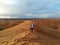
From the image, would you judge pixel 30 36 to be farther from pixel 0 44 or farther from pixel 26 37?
pixel 0 44

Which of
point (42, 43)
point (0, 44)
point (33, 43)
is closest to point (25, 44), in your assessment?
point (33, 43)

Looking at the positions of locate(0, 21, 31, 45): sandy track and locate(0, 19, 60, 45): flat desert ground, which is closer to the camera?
locate(0, 19, 60, 45): flat desert ground

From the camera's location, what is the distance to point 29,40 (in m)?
16.8

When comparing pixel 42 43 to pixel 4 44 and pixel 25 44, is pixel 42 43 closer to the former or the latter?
pixel 25 44

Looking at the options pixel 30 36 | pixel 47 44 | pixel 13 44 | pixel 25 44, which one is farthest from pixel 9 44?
pixel 47 44

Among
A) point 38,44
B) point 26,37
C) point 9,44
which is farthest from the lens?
point 26,37

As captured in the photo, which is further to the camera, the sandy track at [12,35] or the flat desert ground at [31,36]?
the sandy track at [12,35]

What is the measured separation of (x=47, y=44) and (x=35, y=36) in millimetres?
2698

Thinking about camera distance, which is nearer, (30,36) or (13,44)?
(13,44)

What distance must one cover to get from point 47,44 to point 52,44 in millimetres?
899

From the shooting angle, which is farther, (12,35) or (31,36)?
(12,35)

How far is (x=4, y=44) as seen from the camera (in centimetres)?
1652

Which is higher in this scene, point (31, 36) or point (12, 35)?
point (31, 36)

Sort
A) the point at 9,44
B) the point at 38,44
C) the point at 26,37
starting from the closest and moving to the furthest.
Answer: the point at 38,44
the point at 9,44
the point at 26,37
